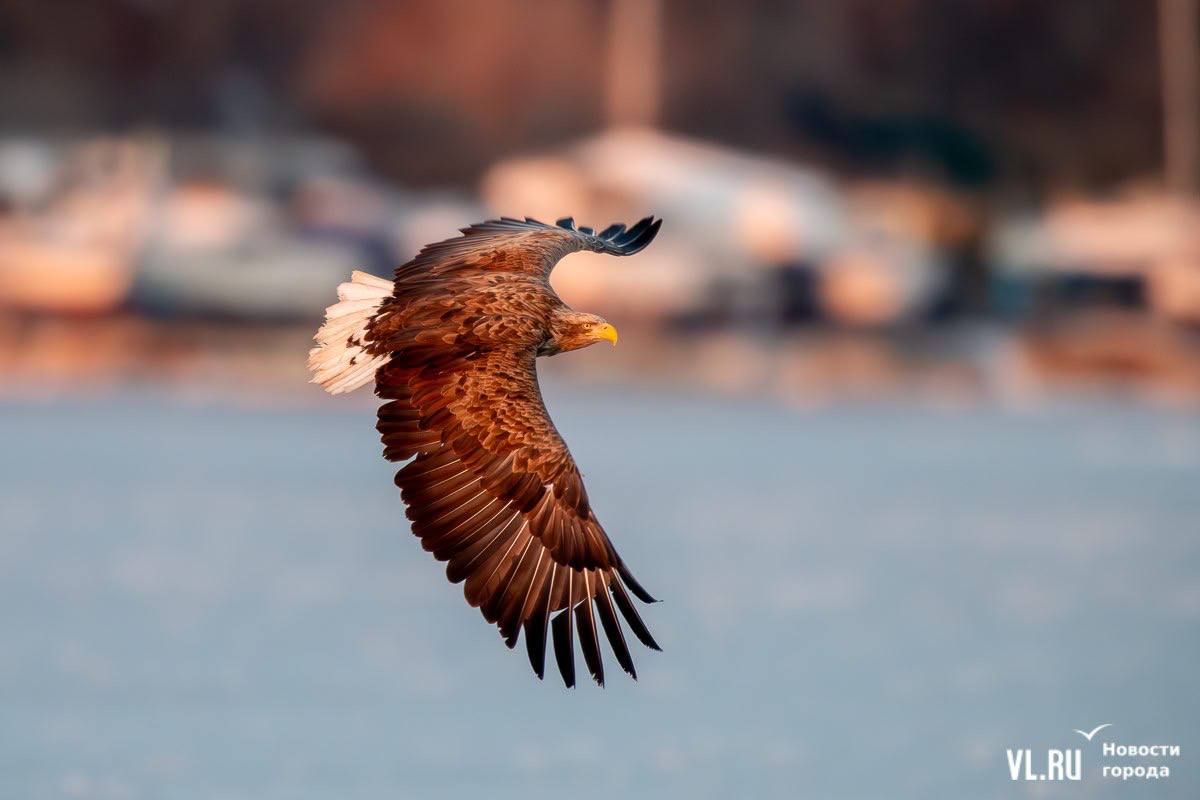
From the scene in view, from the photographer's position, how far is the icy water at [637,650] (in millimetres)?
7664

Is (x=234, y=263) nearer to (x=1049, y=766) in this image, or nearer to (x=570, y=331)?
(x=1049, y=766)

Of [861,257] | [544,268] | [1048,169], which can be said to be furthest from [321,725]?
[1048,169]

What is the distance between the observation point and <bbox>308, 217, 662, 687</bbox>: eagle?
6.13 meters

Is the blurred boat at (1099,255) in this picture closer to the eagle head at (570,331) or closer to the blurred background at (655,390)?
the blurred background at (655,390)

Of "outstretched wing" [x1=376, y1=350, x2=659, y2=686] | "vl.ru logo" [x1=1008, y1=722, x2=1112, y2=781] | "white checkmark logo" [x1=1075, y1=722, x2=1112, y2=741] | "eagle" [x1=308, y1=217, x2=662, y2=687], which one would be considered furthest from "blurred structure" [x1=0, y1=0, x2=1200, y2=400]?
"outstretched wing" [x1=376, y1=350, x2=659, y2=686]

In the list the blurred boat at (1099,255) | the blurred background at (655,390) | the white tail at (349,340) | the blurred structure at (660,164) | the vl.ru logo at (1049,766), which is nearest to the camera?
the white tail at (349,340)

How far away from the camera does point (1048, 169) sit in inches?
982

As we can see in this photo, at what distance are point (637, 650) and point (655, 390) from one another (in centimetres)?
1238

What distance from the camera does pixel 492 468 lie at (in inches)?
246

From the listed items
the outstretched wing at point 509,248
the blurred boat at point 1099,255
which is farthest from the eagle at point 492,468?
the blurred boat at point 1099,255

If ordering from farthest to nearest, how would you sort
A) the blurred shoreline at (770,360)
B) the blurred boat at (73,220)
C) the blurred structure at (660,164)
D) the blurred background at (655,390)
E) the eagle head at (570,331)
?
the blurred structure at (660,164) → the blurred boat at (73,220) → the blurred shoreline at (770,360) → the blurred background at (655,390) → the eagle head at (570,331)

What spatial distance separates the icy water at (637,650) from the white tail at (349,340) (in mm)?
1450

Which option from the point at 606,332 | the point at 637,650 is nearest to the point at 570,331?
the point at 606,332

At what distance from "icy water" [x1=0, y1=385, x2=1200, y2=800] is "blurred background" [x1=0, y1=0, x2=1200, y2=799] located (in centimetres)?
3
